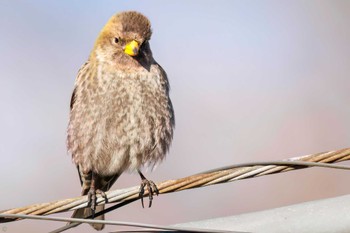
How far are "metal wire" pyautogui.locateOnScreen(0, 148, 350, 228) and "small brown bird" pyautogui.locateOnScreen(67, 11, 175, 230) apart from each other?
2.49 meters

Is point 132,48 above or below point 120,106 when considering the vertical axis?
above

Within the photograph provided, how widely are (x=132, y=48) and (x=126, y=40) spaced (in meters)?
0.20

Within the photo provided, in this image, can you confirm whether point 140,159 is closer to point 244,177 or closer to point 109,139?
point 109,139

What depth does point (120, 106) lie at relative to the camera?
7.55 m

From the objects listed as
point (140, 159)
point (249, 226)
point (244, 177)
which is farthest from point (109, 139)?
point (249, 226)

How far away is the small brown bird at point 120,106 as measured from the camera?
24.9ft

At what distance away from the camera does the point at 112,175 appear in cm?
835

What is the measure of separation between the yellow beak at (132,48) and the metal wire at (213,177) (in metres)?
3.04

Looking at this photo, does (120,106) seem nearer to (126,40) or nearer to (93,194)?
(126,40)

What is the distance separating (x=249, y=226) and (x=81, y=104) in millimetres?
4055

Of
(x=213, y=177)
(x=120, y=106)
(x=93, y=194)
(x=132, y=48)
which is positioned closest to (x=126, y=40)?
(x=132, y=48)

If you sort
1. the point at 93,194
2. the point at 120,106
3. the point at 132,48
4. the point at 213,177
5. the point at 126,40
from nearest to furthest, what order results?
the point at 213,177, the point at 93,194, the point at 120,106, the point at 132,48, the point at 126,40

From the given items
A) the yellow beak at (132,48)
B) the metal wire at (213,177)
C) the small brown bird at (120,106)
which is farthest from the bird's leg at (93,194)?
the yellow beak at (132,48)

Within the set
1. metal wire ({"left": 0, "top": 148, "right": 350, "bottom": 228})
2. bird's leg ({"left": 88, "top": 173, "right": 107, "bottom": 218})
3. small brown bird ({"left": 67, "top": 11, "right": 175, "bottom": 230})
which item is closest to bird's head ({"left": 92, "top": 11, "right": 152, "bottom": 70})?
small brown bird ({"left": 67, "top": 11, "right": 175, "bottom": 230})
